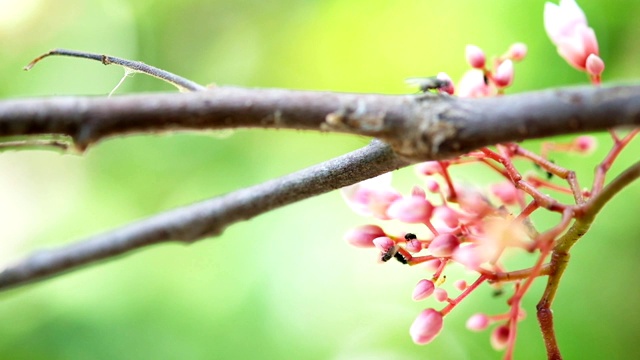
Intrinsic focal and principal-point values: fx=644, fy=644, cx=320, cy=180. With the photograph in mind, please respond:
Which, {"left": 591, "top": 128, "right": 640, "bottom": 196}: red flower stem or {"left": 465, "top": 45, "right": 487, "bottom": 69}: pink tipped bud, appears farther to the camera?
{"left": 465, "top": 45, "right": 487, "bottom": 69}: pink tipped bud

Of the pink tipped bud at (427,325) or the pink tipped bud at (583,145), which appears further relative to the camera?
the pink tipped bud at (583,145)

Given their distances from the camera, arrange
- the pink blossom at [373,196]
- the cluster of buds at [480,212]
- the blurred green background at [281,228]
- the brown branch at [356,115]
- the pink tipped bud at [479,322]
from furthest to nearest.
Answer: the blurred green background at [281,228], the pink tipped bud at [479,322], the pink blossom at [373,196], the cluster of buds at [480,212], the brown branch at [356,115]

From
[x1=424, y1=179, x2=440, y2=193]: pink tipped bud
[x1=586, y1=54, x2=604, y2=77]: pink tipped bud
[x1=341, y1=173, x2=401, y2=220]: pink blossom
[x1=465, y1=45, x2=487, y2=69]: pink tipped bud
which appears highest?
[x1=465, y1=45, x2=487, y2=69]: pink tipped bud

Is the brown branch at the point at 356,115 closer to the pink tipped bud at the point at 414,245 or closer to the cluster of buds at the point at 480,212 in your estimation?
the cluster of buds at the point at 480,212

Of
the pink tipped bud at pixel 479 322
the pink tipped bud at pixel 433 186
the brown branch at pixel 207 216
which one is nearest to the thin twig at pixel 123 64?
the brown branch at pixel 207 216

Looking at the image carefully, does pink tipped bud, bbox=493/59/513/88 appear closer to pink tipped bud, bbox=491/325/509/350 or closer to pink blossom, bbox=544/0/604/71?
pink blossom, bbox=544/0/604/71

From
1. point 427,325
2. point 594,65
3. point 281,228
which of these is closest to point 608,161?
point 594,65

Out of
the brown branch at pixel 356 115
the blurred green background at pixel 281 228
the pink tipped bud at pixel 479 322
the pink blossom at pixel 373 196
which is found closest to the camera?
the brown branch at pixel 356 115

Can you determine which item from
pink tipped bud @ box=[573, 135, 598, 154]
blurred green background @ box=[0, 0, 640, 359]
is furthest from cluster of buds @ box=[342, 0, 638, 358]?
blurred green background @ box=[0, 0, 640, 359]

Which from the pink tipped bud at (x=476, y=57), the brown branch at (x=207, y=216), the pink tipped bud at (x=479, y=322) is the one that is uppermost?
the pink tipped bud at (x=476, y=57)
